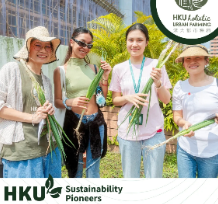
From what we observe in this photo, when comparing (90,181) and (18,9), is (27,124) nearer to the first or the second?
(90,181)

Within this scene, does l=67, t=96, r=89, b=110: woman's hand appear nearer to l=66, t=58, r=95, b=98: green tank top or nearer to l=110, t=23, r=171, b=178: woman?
l=66, t=58, r=95, b=98: green tank top

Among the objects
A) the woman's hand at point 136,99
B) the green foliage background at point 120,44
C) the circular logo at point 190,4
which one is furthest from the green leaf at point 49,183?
the green foliage background at point 120,44

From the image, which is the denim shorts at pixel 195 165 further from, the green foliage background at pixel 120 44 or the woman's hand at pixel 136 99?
the green foliage background at pixel 120 44

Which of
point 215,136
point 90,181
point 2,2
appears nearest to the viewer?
point 215,136

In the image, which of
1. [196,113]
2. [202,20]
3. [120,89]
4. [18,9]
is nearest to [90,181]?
[120,89]

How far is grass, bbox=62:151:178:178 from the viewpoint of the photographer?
2.83 meters

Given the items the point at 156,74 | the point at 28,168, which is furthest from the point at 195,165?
the point at 28,168

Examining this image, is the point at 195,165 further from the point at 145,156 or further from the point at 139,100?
the point at 139,100

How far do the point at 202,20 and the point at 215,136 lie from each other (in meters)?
0.86

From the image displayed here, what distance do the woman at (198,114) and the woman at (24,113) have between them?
0.97 m

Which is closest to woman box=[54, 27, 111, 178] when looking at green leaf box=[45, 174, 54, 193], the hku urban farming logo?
green leaf box=[45, 174, 54, 193]

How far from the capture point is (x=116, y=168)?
3.07m

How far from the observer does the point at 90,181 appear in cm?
158

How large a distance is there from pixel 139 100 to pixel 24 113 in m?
0.78
